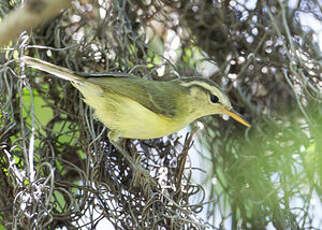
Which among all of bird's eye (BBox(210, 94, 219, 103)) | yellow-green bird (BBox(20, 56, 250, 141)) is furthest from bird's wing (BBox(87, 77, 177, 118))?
bird's eye (BBox(210, 94, 219, 103))

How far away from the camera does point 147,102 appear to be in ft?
7.58

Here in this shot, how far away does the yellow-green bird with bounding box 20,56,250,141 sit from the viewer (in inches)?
86.9

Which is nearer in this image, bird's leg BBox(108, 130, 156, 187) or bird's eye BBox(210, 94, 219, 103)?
bird's leg BBox(108, 130, 156, 187)

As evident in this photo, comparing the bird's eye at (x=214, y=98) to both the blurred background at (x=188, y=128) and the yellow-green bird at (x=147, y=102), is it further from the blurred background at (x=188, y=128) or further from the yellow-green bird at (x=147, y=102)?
the blurred background at (x=188, y=128)

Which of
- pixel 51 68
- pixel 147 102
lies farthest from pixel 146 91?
pixel 51 68

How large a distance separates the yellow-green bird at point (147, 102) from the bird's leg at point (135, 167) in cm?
1

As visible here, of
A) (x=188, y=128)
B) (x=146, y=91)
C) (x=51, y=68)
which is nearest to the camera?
(x=51, y=68)

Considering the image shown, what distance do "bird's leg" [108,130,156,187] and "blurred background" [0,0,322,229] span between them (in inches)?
1.3

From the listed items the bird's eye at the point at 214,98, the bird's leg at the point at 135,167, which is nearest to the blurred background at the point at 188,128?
the bird's leg at the point at 135,167

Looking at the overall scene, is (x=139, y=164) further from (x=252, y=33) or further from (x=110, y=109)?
(x=252, y=33)

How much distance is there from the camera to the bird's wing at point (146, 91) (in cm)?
222

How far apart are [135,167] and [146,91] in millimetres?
409

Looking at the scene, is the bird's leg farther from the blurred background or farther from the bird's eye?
the bird's eye

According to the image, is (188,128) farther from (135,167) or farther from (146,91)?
(135,167)
